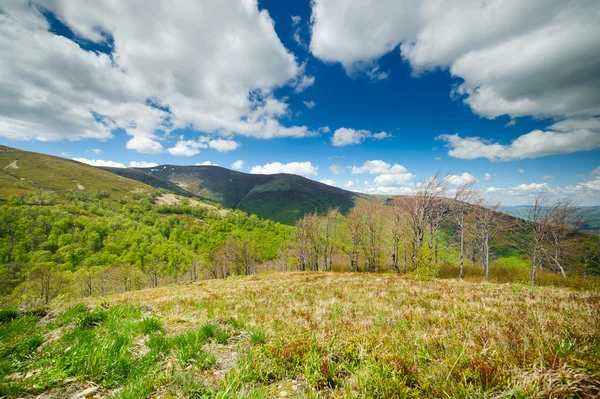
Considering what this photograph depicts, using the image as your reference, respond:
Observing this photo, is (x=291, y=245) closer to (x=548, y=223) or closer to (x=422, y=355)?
(x=548, y=223)

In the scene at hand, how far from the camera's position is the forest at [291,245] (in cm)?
2827

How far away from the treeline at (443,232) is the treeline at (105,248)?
4481cm

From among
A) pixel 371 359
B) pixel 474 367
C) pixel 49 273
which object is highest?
pixel 474 367

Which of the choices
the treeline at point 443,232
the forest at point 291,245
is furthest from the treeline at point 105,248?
the treeline at point 443,232

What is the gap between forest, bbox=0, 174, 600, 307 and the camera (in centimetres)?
2827

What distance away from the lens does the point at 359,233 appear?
1953 inches

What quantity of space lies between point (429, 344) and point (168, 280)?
11422 cm

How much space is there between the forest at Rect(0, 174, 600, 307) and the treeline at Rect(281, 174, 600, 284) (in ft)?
0.67

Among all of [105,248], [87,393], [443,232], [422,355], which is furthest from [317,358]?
[105,248]

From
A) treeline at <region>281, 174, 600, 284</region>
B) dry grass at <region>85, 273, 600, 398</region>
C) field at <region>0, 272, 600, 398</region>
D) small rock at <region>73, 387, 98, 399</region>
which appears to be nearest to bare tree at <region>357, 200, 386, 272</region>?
treeline at <region>281, 174, 600, 284</region>

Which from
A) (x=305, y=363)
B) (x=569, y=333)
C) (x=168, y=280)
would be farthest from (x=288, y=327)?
(x=168, y=280)

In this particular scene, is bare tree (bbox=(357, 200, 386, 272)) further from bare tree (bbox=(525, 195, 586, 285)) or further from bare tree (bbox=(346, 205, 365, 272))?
bare tree (bbox=(525, 195, 586, 285))

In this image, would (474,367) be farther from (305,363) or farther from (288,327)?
(288,327)

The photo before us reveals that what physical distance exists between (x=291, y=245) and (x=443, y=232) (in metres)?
49.9
